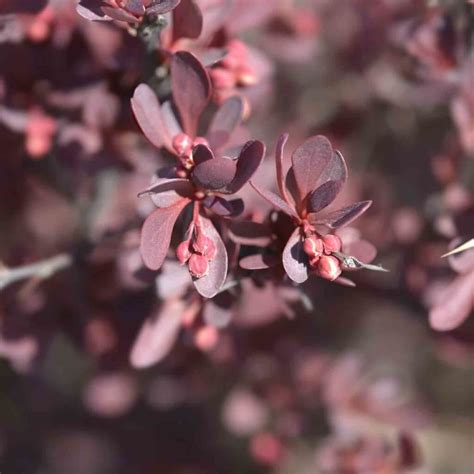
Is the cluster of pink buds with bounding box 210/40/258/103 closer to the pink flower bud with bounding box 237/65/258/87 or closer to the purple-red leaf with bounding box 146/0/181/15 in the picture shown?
the pink flower bud with bounding box 237/65/258/87

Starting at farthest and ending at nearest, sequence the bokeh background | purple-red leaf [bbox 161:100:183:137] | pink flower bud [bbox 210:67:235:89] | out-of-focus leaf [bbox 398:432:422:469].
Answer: out-of-focus leaf [bbox 398:432:422:469], the bokeh background, pink flower bud [bbox 210:67:235:89], purple-red leaf [bbox 161:100:183:137]

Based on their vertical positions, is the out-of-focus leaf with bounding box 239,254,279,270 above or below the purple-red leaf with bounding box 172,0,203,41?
below

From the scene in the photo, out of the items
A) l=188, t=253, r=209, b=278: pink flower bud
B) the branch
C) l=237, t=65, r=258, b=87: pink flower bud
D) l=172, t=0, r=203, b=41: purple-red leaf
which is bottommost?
the branch

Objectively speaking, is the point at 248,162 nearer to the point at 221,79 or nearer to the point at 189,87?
the point at 189,87

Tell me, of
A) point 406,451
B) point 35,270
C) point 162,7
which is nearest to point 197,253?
point 162,7

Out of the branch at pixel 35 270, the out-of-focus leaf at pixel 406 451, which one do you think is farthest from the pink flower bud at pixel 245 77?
the out-of-focus leaf at pixel 406 451

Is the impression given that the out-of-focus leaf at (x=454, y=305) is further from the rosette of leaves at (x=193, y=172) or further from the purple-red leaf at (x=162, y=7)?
the purple-red leaf at (x=162, y=7)

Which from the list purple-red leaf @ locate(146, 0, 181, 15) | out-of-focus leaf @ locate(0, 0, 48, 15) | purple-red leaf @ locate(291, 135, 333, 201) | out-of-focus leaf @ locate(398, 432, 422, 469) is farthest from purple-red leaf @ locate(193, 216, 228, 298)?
out-of-focus leaf @ locate(398, 432, 422, 469)
